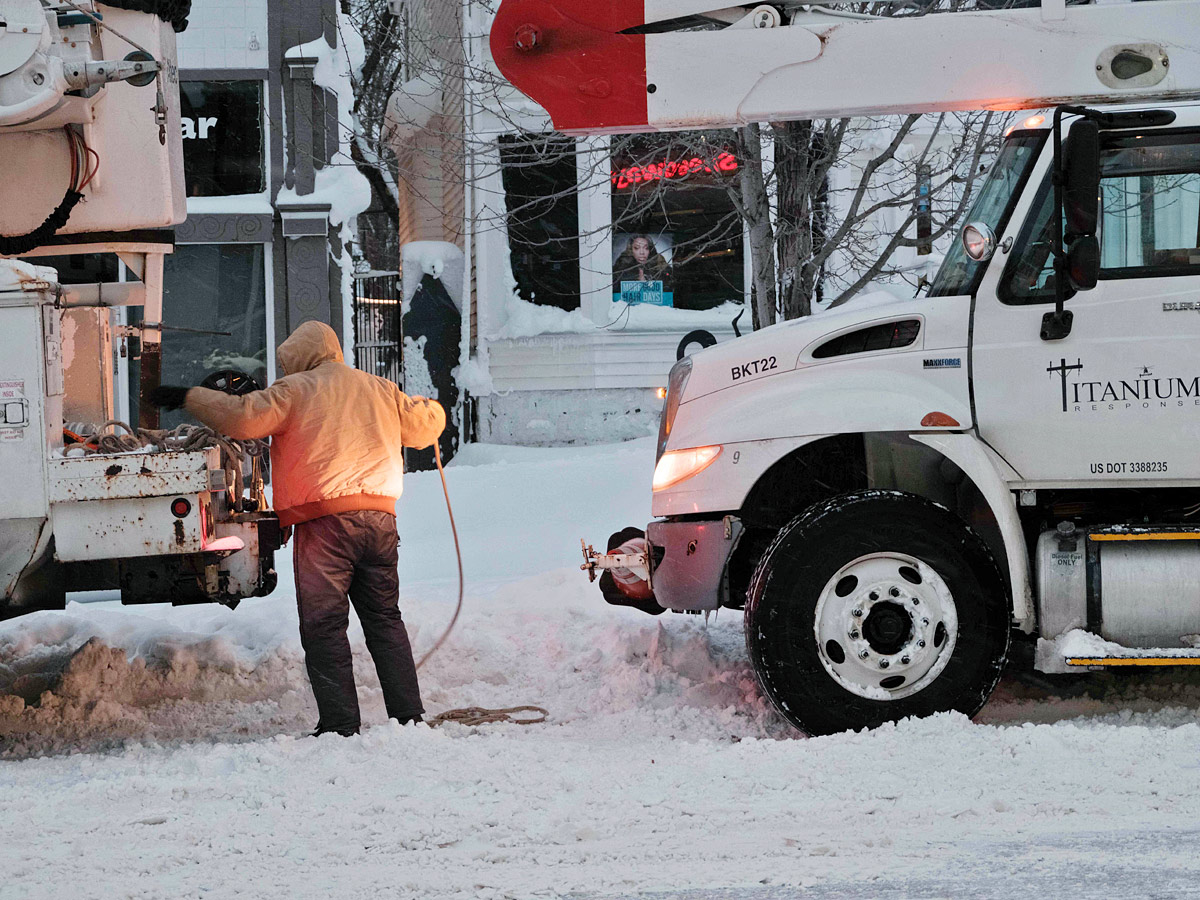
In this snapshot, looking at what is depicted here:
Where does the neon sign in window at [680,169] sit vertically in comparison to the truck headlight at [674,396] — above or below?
above

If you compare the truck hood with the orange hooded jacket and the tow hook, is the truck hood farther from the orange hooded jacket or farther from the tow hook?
the orange hooded jacket

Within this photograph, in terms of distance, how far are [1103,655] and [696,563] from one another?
1683mm

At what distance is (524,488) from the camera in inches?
458

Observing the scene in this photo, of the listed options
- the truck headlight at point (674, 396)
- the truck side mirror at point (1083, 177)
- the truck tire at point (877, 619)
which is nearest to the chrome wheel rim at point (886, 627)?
the truck tire at point (877, 619)

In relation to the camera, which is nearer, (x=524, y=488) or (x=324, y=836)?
(x=324, y=836)

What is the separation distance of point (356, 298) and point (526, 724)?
12397 millimetres

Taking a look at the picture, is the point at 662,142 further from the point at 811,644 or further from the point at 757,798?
the point at 757,798

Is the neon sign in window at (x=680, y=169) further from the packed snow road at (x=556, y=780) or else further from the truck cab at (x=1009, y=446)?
the truck cab at (x=1009, y=446)

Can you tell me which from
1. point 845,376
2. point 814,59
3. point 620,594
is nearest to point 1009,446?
point 845,376

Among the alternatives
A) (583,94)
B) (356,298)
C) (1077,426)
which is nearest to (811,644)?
(1077,426)

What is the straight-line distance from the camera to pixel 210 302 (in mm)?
14961

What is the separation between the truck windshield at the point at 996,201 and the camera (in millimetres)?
5500

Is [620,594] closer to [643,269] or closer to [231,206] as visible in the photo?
[643,269]

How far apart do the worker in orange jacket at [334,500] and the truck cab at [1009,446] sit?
62.2 inches
